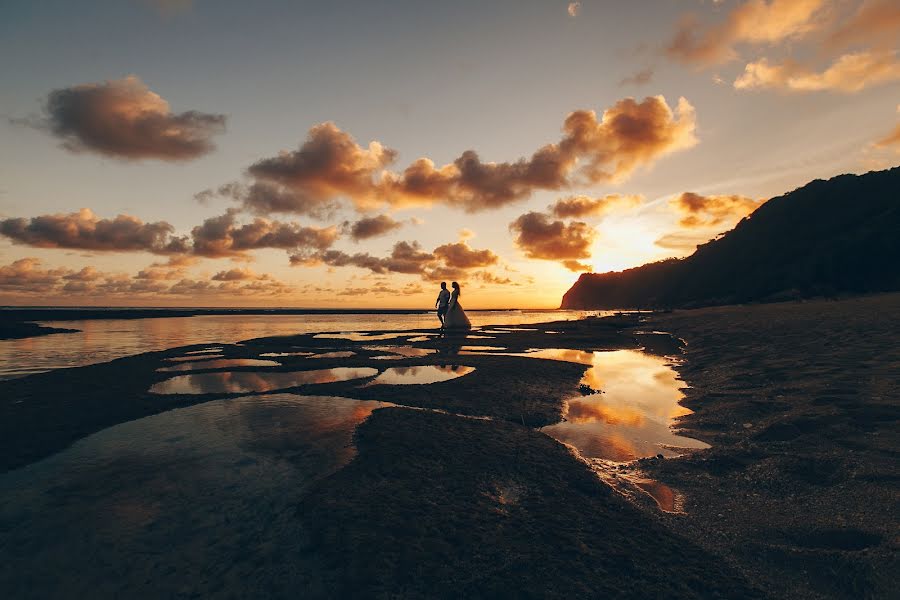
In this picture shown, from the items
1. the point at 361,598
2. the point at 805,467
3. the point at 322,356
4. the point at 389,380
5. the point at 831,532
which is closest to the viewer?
the point at 361,598

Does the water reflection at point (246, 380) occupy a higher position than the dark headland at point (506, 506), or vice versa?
the dark headland at point (506, 506)

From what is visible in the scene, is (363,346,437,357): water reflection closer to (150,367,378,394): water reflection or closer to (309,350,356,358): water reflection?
(309,350,356,358): water reflection

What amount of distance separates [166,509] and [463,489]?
3.82 metres

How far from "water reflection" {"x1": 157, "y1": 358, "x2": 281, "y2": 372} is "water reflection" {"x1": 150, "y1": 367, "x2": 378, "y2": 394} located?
1.74 meters

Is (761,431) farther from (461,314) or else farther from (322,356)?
(461,314)

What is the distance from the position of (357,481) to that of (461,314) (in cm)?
3307

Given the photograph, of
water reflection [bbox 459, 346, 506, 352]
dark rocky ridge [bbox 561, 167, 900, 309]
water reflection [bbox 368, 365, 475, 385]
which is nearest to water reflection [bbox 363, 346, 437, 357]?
water reflection [bbox 459, 346, 506, 352]

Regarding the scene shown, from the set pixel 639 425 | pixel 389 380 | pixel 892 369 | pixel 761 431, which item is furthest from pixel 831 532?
pixel 389 380

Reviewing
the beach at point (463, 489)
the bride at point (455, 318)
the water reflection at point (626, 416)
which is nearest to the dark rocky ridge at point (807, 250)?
the bride at point (455, 318)

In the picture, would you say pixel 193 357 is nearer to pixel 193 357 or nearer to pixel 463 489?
pixel 193 357

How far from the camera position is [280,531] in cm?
450

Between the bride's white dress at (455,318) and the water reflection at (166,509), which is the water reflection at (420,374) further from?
the bride's white dress at (455,318)

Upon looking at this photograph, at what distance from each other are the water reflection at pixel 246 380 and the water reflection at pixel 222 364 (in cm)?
174

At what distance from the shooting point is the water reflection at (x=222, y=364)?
16.1 metres
